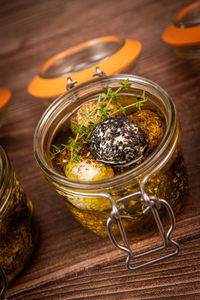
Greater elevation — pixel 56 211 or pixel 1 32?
pixel 1 32

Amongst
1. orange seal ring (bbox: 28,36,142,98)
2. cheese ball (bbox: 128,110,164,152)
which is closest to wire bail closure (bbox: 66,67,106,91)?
orange seal ring (bbox: 28,36,142,98)

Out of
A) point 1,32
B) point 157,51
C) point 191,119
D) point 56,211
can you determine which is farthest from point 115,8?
point 56,211

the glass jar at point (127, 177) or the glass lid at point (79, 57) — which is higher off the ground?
the glass lid at point (79, 57)

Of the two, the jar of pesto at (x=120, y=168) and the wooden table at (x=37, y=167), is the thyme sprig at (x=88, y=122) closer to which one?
the jar of pesto at (x=120, y=168)

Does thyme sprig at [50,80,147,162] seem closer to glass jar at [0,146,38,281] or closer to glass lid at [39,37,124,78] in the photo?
glass jar at [0,146,38,281]

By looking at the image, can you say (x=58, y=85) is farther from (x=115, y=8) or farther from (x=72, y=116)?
(x=115, y=8)

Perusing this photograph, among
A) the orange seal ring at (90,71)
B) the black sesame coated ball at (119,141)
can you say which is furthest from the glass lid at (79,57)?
the black sesame coated ball at (119,141)
